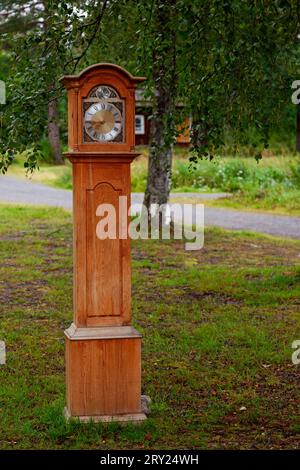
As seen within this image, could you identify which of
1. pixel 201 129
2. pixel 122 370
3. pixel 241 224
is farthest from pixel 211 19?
pixel 241 224

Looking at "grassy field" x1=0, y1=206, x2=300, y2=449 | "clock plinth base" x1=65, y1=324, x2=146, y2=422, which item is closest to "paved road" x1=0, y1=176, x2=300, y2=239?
"grassy field" x1=0, y1=206, x2=300, y2=449

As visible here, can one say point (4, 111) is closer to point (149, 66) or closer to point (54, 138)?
point (149, 66)

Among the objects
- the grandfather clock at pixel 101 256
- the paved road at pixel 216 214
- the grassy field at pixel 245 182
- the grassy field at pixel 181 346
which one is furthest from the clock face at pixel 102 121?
the grassy field at pixel 245 182

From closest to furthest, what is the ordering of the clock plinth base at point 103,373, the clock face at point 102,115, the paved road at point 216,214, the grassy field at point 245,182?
the clock face at point 102,115
the clock plinth base at point 103,373
the paved road at point 216,214
the grassy field at point 245,182

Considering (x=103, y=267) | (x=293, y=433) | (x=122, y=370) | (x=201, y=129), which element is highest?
(x=201, y=129)

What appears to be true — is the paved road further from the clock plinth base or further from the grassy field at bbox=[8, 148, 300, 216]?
the clock plinth base

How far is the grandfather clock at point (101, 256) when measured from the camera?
525 cm

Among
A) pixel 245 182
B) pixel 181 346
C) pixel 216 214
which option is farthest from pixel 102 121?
pixel 245 182

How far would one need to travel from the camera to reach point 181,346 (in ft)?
24.7

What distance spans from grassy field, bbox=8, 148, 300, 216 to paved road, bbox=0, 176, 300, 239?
2.12ft

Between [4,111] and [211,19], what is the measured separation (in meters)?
1.88

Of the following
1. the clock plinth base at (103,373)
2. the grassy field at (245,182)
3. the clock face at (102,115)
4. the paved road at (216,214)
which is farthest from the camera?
the grassy field at (245,182)

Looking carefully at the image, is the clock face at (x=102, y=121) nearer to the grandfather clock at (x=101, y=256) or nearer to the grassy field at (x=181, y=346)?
the grandfather clock at (x=101, y=256)

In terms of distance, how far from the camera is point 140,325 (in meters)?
8.37
